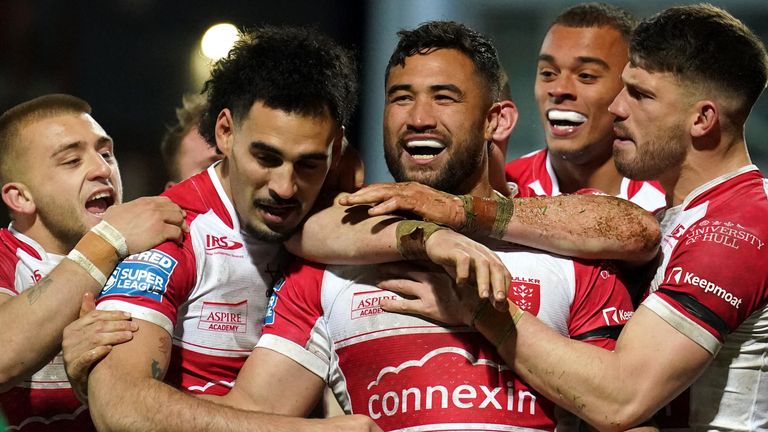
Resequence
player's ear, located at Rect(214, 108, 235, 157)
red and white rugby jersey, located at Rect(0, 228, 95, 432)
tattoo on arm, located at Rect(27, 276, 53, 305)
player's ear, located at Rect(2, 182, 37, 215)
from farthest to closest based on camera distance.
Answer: player's ear, located at Rect(2, 182, 37, 215) < red and white rugby jersey, located at Rect(0, 228, 95, 432) < player's ear, located at Rect(214, 108, 235, 157) < tattoo on arm, located at Rect(27, 276, 53, 305)

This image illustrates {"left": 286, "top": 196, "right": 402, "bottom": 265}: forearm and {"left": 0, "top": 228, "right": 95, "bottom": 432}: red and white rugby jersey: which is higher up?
{"left": 286, "top": 196, "right": 402, "bottom": 265}: forearm

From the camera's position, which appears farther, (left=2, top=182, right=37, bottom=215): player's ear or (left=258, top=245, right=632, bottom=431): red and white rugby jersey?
(left=2, top=182, right=37, bottom=215): player's ear

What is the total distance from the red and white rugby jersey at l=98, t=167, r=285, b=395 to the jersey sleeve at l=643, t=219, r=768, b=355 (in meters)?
1.29

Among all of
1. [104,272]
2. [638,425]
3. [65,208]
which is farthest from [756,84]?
[65,208]

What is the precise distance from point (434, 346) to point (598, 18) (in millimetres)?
2381

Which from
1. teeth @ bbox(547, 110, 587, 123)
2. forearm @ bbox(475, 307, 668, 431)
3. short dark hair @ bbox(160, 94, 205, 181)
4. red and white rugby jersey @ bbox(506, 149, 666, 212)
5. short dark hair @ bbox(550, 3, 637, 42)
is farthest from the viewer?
short dark hair @ bbox(160, 94, 205, 181)

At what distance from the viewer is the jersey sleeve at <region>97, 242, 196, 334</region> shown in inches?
131

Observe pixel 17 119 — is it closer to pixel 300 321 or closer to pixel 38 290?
pixel 38 290

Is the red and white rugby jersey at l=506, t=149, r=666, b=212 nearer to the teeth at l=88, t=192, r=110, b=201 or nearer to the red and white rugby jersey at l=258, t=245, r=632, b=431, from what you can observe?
the red and white rugby jersey at l=258, t=245, r=632, b=431

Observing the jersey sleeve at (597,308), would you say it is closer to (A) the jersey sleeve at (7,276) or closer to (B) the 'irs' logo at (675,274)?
(B) the 'irs' logo at (675,274)

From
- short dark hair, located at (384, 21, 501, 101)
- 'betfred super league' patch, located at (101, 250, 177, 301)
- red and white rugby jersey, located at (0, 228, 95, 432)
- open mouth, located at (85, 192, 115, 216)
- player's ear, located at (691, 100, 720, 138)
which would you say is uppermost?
short dark hair, located at (384, 21, 501, 101)

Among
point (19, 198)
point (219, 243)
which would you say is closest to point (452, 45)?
point (219, 243)

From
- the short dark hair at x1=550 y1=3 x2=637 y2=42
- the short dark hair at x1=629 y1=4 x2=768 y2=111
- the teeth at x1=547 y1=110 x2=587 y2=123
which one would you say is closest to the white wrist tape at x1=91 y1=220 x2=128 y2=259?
the short dark hair at x1=629 y1=4 x2=768 y2=111

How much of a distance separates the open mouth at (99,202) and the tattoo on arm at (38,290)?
708mm
